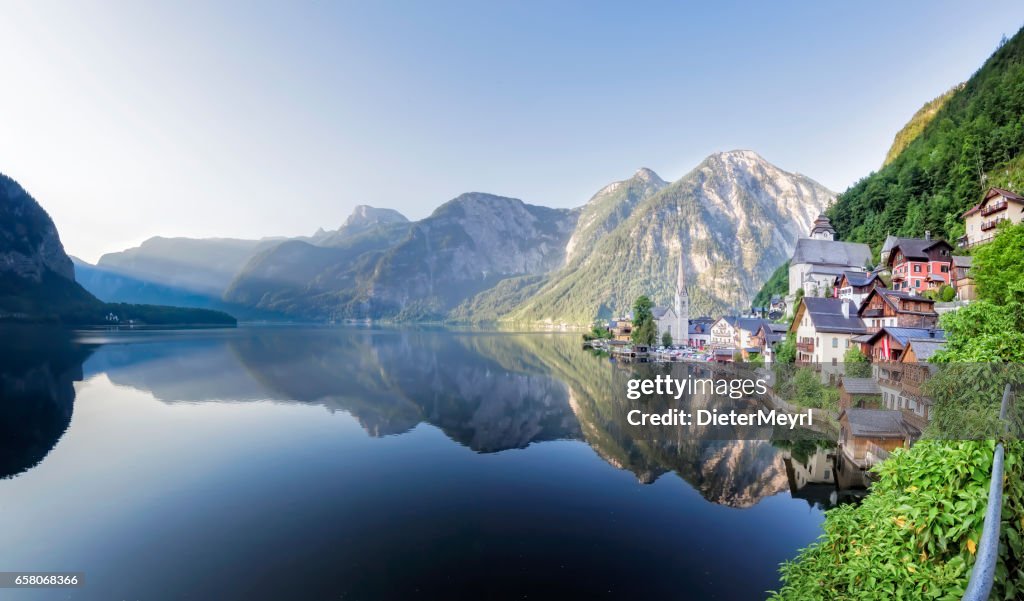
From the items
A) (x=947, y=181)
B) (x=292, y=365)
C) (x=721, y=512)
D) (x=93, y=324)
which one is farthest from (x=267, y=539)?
(x=93, y=324)

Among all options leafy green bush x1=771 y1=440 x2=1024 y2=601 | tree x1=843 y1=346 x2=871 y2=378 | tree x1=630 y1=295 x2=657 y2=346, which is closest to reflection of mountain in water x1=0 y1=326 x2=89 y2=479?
leafy green bush x1=771 y1=440 x2=1024 y2=601

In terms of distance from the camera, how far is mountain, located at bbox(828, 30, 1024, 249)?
66.9m

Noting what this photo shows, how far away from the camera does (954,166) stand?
242 ft

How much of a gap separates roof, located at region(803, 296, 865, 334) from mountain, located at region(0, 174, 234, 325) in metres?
236

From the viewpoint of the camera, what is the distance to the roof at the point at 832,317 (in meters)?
46.6

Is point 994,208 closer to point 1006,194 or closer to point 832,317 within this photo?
point 1006,194

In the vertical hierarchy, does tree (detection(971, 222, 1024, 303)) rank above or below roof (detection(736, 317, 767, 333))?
above

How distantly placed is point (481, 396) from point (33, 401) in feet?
168

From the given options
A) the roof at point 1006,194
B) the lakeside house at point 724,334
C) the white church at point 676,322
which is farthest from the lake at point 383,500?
the white church at point 676,322

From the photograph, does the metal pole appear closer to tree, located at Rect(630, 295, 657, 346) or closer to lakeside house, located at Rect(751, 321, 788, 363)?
lakeside house, located at Rect(751, 321, 788, 363)

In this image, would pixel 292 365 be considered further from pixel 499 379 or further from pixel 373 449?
pixel 373 449

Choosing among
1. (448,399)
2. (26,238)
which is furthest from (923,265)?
(26,238)

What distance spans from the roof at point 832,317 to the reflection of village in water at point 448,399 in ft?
48.1

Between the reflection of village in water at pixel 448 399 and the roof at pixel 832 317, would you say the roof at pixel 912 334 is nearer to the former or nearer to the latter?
the reflection of village in water at pixel 448 399
